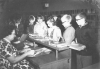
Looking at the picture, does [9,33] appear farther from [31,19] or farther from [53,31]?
[53,31]

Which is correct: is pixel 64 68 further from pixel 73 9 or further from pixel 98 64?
pixel 73 9

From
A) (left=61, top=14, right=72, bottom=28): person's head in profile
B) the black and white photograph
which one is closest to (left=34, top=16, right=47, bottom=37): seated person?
the black and white photograph

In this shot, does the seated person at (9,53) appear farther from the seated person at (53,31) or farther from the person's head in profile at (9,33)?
the seated person at (53,31)

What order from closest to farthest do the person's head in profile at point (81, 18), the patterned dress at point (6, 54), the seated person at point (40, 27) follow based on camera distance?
the patterned dress at point (6, 54)
the seated person at point (40, 27)
the person's head in profile at point (81, 18)

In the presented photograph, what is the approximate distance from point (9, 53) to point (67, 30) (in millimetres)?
770

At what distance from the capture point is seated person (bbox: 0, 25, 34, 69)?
4.43ft

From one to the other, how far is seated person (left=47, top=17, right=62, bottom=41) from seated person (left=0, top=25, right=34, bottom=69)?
423mm

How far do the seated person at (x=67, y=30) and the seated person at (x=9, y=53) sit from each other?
58 cm

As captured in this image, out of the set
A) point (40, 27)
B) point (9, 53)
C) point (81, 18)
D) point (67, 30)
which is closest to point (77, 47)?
point (67, 30)

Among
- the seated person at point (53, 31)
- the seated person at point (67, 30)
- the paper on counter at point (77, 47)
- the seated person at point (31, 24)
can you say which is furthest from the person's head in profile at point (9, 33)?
the paper on counter at point (77, 47)

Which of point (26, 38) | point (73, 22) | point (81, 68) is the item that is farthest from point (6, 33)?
point (81, 68)

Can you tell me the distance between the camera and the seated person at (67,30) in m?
1.55

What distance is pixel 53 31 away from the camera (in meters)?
1.55

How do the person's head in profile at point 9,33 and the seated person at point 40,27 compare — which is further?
the seated person at point 40,27
